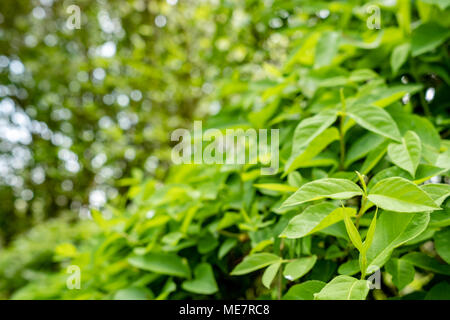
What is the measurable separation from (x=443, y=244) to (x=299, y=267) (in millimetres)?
205

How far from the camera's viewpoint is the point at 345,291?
371 millimetres

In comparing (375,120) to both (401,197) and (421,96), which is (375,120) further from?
(421,96)

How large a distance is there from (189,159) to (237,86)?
0.29 metres

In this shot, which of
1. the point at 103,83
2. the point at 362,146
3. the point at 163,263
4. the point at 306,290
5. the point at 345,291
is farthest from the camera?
the point at 103,83

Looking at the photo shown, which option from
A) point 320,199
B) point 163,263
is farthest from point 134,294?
point 320,199

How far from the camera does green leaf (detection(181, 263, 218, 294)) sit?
66 centimetres

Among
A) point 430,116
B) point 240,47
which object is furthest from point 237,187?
point 240,47

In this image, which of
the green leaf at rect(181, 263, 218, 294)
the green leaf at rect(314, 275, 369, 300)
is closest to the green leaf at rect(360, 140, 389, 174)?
the green leaf at rect(314, 275, 369, 300)

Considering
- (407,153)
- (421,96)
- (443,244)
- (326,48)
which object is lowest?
(443,244)
